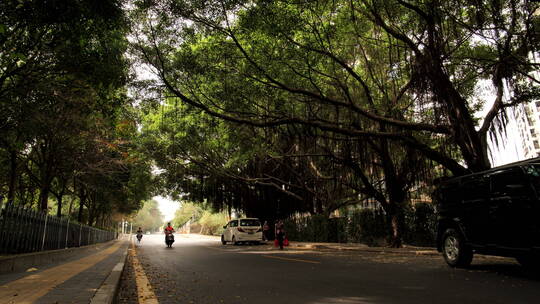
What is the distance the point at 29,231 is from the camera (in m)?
9.73

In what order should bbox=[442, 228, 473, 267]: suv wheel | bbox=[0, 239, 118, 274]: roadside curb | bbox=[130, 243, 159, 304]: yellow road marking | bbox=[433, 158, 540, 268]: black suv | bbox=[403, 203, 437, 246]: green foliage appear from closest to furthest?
bbox=[130, 243, 159, 304]: yellow road marking, bbox=[433, 158, 540, 268]: black suv, bbox=[0, 239, 118, 274]: roadside curb, bbox=[442, 228, 473, 267]: suv wheel, bbox=[403, 203, 437, 246]: green foliage

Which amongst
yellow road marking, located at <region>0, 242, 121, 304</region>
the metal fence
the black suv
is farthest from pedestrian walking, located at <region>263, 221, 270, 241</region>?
yellow road marking, located at <region>0, 242, 121, 304</region>

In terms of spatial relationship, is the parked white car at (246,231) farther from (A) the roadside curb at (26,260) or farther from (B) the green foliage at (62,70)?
(A) the roadside curb at (26,260)

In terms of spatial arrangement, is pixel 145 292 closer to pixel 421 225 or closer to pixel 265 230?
pixel 421 225

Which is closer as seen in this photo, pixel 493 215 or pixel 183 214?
pixel 493 215

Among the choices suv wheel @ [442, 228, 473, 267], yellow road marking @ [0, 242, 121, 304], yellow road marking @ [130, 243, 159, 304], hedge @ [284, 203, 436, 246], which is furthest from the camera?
hedge @ [284, 203, 436, 246]

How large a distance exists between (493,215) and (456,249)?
138cm

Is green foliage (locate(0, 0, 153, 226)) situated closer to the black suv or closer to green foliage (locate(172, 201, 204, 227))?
the black suv

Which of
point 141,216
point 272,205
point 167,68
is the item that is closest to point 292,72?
point 167,68

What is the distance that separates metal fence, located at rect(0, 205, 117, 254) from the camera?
8.26 m

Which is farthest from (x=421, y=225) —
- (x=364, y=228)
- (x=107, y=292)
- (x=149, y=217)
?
(x=149, y=217)

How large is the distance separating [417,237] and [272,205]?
47.2 ft

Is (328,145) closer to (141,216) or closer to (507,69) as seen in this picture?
(507,69)

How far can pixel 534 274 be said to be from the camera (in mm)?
7090
